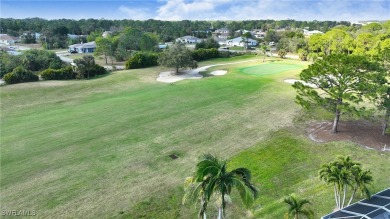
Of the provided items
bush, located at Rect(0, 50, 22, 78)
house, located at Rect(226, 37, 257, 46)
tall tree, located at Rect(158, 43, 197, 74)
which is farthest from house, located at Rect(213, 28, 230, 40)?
bush, located at Rect(0, 50, 22, 78)

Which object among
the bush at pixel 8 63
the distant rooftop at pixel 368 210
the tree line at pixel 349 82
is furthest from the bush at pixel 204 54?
the distant rooftop at pixel 368 210

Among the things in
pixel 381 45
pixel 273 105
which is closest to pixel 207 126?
pixel 273 105

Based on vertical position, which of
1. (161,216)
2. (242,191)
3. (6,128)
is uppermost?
(242,191)

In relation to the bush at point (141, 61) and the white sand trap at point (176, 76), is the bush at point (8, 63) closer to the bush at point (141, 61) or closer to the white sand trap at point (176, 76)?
the bush at point (141, 61)

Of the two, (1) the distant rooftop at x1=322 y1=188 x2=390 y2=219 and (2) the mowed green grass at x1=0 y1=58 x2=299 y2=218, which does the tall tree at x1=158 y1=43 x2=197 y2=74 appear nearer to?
(2) the mowed green grass at x1=0 y1=58 x2=299 y2=218

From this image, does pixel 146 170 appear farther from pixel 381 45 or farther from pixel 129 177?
pixel 381 45

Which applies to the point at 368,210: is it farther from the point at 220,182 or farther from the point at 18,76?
the point at 18,76
